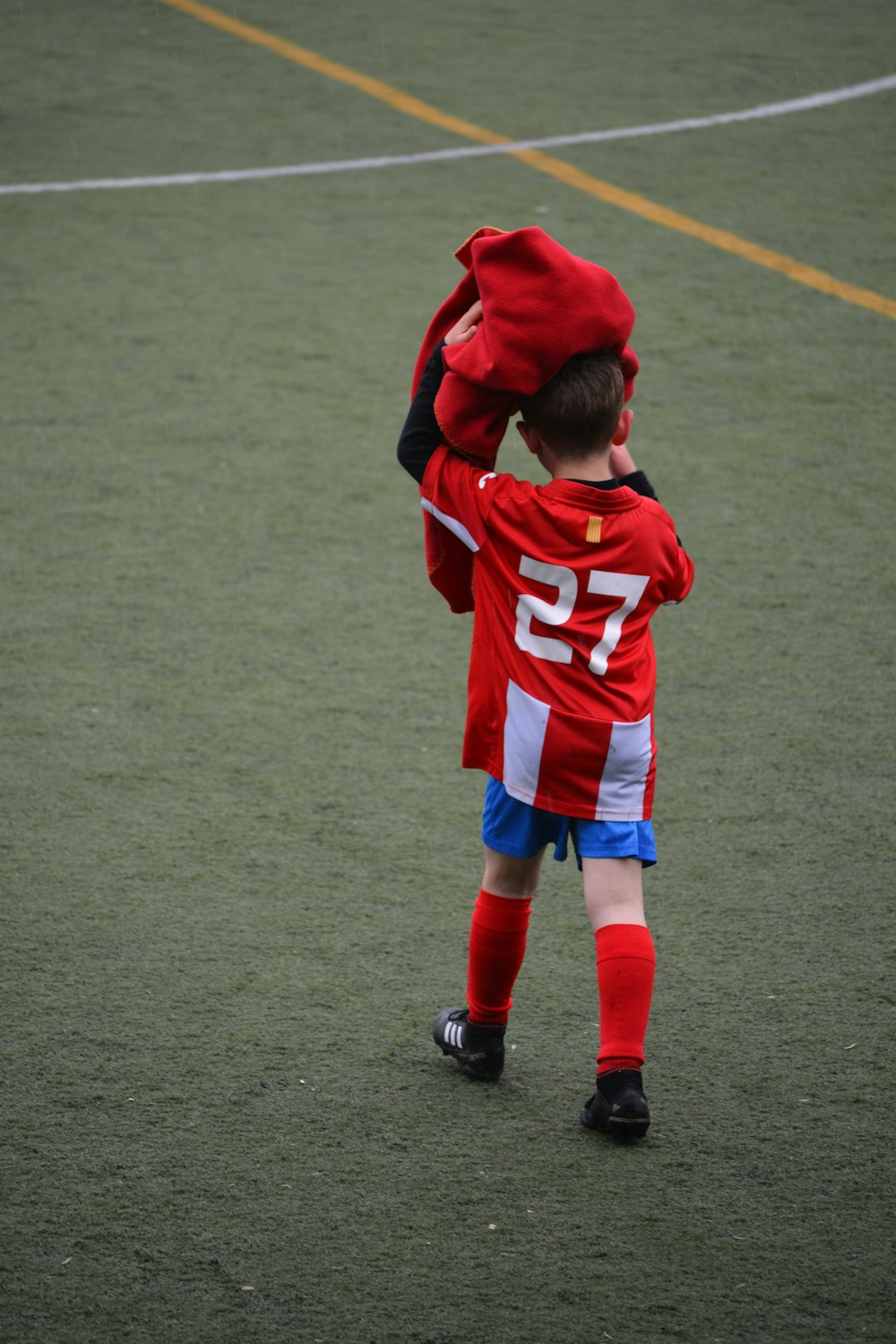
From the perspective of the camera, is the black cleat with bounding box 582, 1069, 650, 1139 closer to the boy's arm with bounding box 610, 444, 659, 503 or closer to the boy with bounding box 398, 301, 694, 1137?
the boy with bounding box 398, 301, 694, 1137

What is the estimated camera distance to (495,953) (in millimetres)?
2213

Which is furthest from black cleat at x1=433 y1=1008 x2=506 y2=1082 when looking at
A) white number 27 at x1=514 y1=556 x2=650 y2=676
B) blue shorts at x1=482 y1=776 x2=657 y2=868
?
white number 27 at x1=514 y1=556 x2=650 y2=676

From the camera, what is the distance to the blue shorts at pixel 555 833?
2105 millimetres

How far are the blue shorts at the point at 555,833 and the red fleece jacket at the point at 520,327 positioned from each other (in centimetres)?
54

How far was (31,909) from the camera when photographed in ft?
8.71

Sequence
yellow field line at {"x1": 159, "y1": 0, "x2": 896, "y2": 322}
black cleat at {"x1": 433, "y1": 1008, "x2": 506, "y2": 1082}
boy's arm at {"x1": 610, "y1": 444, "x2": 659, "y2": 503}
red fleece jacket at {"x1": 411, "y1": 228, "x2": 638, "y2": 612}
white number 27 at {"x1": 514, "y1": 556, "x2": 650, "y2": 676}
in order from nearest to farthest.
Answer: red fleece jacket at {"x1": 411, "y1": 228, "x2": 638, "y2": 612} → white number 27 at {"x1": 514, "y1": 556, "x2": 650, "y2": 676} → boy's arm at {"x1": 610, "y1": 444, "x2": 659, "y2": 503} → black cleat at {"x1": 433, "y1": 1008, "x2": 506, "y2": 1082} → yellow field line at {"x1": 159, "y1": 0, "x2": 896, "y2": 322}

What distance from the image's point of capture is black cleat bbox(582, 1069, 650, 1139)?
2.07m

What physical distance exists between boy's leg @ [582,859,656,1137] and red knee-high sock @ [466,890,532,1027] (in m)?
0.14

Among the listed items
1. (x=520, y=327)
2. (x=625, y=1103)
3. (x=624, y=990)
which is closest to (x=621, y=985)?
(x=624, y=990)

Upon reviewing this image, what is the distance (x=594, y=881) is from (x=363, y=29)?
850 centimetres

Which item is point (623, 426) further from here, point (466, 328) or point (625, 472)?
point (466, 328)

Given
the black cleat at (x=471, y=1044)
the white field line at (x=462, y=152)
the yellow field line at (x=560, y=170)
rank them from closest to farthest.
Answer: the black cleat at (x=471, y=1044)
the yellow field line at (x=560, y=170)
the white field line at (x=462, y=152)

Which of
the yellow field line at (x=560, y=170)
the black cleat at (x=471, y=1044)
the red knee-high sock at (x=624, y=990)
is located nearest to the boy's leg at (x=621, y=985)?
the red knee-high sock at (x=624, y=990)

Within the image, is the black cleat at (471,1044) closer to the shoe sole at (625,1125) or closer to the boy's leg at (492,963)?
A: the boy's leg at (492,963)
